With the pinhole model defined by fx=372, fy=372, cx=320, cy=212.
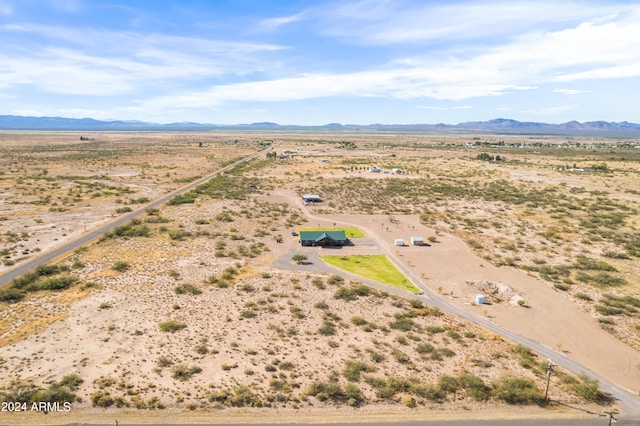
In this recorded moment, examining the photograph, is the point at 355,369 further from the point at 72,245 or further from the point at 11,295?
the point at 72,245

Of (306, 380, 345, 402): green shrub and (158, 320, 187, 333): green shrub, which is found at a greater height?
(158, 320, 187, 333): green shrub

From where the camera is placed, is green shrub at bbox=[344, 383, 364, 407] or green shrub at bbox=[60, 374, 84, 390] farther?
green shrub at bbox=[60, 374, 84, 390]

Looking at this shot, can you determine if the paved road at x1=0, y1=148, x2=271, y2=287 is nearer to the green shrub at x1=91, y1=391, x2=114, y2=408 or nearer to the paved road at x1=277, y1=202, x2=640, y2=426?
the green shrub at x1=91, y1=391, x2=114, y2=408

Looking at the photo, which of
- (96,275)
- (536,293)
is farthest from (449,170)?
(96,275)

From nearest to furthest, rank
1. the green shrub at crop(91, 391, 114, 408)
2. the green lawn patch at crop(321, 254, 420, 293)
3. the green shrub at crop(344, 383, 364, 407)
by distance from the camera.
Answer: the green shrub at crop(91, 391, 114, 408)
the green shrub at crop(344, 383, 364, 407)
the green lawn patch at crop(321, 254, 420, 293)

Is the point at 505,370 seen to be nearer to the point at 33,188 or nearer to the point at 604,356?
the point at 604,356

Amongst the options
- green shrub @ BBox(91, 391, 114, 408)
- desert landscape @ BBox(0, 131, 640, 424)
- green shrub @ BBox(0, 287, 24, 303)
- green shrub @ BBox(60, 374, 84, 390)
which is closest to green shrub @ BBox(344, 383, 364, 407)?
desert landscape @ BBox(0, 131, 640, 424)

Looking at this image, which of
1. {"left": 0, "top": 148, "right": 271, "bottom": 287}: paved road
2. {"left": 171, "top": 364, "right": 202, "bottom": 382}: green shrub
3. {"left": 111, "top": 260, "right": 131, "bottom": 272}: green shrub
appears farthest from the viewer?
{"left": 111, "top": 260, "right": 131, "bottom": 272}: green shrub
